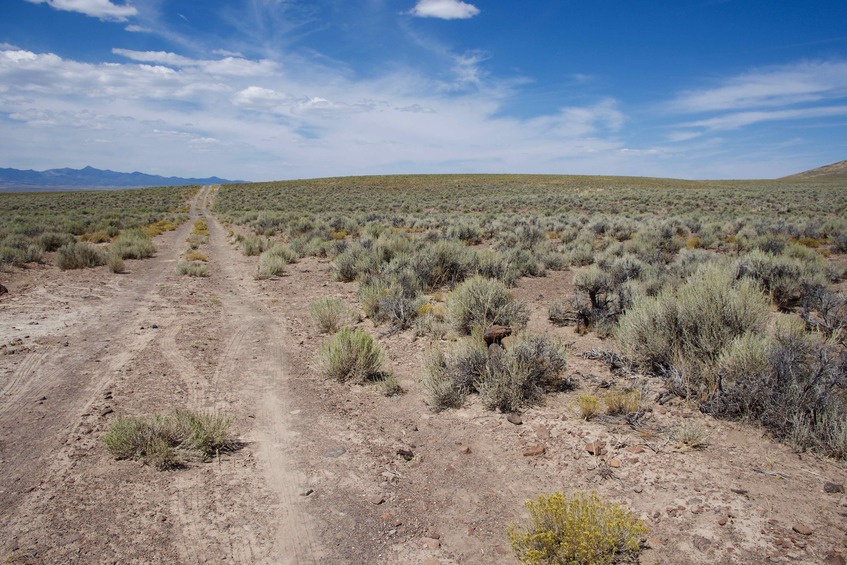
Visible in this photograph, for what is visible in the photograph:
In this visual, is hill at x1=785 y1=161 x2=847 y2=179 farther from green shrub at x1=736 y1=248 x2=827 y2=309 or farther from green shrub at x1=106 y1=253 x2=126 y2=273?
green shrub at x1=106 y1=253 x2=126 y2=273

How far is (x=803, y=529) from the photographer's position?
2.87 m

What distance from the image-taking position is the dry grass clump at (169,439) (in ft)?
12.7

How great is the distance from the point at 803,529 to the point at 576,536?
59.3 inches

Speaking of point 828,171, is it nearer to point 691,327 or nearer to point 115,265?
point 691,327

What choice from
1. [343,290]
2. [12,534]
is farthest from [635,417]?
[343,290]

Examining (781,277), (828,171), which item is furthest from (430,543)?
(828,171)

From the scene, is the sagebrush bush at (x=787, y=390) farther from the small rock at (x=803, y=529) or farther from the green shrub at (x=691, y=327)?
the small rock at (x=803, y=529)

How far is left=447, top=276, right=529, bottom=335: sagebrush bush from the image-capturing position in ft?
23.2

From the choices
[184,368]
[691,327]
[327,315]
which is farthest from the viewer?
[327,315]

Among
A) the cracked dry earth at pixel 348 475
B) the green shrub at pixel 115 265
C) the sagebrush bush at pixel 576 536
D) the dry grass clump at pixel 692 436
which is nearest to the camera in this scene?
the sagebrush bush at pixel 576 536

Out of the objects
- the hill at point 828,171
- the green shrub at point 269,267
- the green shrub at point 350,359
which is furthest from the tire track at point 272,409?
the hill at point 828,171

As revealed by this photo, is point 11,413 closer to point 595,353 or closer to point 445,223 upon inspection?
point 595,353

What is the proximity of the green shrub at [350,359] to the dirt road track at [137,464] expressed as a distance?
62cm

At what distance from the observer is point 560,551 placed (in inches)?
105
